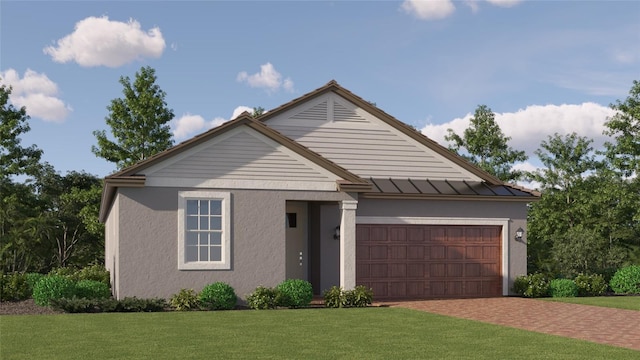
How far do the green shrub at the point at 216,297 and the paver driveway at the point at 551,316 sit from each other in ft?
15.4

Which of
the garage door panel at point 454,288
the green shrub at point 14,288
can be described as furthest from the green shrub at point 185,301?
the garage door panel at point 454,288

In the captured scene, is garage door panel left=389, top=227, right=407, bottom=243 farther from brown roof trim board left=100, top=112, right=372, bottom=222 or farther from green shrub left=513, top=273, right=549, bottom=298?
green shrub left=513, top=273, right=549, bottom=298

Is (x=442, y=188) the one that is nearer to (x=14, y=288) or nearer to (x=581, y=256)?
(x=581, y=256)

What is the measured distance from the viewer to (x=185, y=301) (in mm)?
19891

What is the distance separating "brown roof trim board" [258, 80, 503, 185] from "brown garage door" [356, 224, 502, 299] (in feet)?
7.22

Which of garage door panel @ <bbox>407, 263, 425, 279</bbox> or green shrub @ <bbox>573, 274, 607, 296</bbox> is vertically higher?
garage door panel @ <bbox>407, 263, 425, 279</bbox>

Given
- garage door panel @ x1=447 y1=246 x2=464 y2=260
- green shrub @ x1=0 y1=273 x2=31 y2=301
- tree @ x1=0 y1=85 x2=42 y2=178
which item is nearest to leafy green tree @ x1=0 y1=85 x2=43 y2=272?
tree @ x1=0 y1=85 x2=42 y2=178

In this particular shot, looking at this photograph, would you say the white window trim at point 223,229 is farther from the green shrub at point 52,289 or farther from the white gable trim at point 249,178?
the green shrub at point 52,289

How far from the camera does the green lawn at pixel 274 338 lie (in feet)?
39.2

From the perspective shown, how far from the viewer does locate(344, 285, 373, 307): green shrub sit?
69.6ft

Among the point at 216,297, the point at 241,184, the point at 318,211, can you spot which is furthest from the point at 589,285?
the point at 216,297

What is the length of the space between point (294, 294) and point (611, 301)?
10.1 m

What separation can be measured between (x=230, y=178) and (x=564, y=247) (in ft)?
62.5

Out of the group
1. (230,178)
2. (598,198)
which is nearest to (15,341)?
(230,178)
